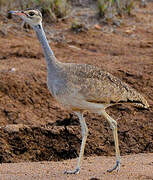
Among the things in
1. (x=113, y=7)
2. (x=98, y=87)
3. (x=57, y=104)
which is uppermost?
(x=98, y=87)

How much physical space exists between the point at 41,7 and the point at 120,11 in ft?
6.64

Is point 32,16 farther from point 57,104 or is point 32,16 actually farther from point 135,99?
point 57,104

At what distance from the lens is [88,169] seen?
5.91 m

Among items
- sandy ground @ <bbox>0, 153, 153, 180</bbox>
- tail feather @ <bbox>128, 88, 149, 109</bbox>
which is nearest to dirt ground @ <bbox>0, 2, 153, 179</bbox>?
sandy ground @ <bbox>0, 153, 153, 180</bbox>

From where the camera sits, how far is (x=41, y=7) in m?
11.3

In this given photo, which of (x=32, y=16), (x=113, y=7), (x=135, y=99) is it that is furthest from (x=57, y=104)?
(x=113, y=7)

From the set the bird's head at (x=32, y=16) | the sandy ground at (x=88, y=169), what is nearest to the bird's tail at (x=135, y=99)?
the sandy ground at (x=88, y=169)

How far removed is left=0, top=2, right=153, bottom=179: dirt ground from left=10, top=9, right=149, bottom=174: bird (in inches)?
33.3

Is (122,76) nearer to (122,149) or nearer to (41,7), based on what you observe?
(122,149)

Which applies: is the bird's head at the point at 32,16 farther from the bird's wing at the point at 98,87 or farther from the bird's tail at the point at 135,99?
the bird's tail at the point at 135,99

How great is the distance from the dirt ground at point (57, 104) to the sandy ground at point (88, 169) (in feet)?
0.16

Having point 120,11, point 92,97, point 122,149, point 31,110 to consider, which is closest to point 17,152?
point 31,110

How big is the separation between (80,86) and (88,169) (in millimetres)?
1150

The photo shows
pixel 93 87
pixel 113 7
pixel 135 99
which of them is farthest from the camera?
pixel 113 7
